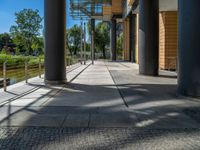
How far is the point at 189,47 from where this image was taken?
11.0 meters

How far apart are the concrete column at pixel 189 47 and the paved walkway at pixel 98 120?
1.47 ft

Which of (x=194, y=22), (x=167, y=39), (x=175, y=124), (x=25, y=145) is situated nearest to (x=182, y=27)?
(x=194, y=22)

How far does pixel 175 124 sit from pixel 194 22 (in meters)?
3.99

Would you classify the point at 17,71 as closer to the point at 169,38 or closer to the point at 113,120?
the point at 169,38

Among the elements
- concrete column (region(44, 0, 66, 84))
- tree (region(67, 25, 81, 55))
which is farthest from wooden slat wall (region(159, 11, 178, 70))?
tree (region(67, 25, 81, 55))

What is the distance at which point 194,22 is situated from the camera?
1080cm

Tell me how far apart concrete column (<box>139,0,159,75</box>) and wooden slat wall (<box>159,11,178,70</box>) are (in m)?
5.36

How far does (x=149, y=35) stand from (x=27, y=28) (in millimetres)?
57169

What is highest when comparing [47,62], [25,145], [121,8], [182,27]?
[121,8]

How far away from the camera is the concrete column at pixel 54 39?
15.9m

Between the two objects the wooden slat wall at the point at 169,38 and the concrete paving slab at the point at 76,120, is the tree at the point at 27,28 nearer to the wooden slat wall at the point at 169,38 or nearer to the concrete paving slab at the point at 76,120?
the wooden slat wall at the point at 169,38

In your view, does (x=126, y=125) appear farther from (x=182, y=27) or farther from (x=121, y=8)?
(x=121, y=8)

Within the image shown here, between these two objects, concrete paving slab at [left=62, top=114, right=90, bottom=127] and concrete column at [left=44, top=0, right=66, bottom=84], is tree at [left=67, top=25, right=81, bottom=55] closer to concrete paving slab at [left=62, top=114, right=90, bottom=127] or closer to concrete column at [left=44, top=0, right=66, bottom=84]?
concrete column at [left=44, top=0, right=66, bottom=84]

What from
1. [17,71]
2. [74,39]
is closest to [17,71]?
[17,71]
